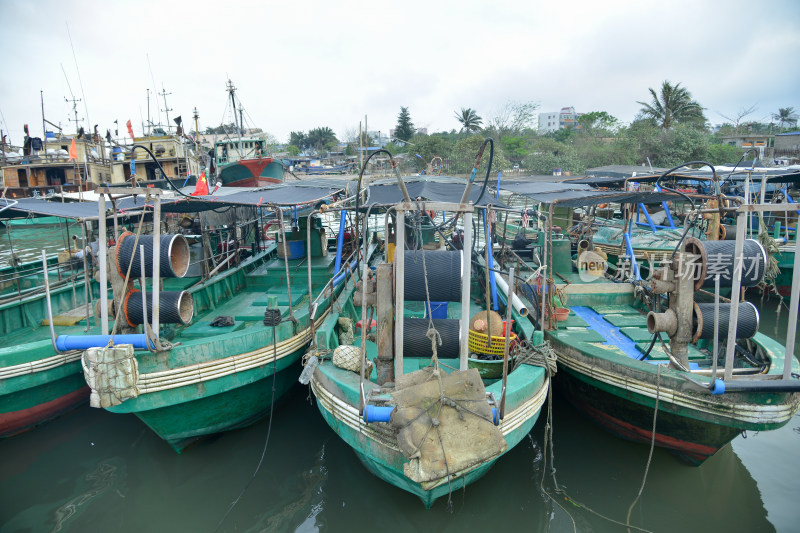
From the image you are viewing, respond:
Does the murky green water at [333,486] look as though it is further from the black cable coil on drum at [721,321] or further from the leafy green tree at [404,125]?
the leafy green tree at [404,125]

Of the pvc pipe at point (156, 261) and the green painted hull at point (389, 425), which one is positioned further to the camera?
Answer: the pvc pipe at point (156, 261)

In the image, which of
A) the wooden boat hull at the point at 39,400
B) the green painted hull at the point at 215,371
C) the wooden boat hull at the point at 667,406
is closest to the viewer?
the wooden boat hull at the point at 667,406

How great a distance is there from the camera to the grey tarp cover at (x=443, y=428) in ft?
11.3

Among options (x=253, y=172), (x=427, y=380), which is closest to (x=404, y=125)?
(x=253, y=172)

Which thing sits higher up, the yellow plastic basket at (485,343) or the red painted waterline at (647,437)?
the yellow plastic basket at (485,343)

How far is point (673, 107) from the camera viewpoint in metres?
33.0

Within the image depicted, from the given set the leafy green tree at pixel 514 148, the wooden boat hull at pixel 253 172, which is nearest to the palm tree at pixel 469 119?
the leafy green tree at pixel 514 148

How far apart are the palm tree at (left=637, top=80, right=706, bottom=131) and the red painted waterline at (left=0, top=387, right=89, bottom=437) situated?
121ft

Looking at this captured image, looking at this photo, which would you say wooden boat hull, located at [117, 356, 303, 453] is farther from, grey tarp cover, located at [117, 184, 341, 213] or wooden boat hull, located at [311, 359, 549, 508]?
grey tarp cover, located at [117, 184, 341, 213]

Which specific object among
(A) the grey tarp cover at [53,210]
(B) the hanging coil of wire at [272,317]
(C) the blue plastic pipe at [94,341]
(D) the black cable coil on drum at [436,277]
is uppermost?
(A) the grey tarp cover at [53,210]

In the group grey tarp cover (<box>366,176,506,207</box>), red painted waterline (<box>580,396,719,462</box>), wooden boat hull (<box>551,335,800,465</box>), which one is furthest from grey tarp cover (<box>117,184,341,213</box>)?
red painted waterline (<box>580,396,719,462</box>)

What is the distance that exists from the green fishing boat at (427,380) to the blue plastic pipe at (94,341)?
1.87 metres

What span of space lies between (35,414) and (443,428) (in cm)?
610

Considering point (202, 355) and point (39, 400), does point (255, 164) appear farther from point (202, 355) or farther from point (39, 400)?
point (202, 355)
